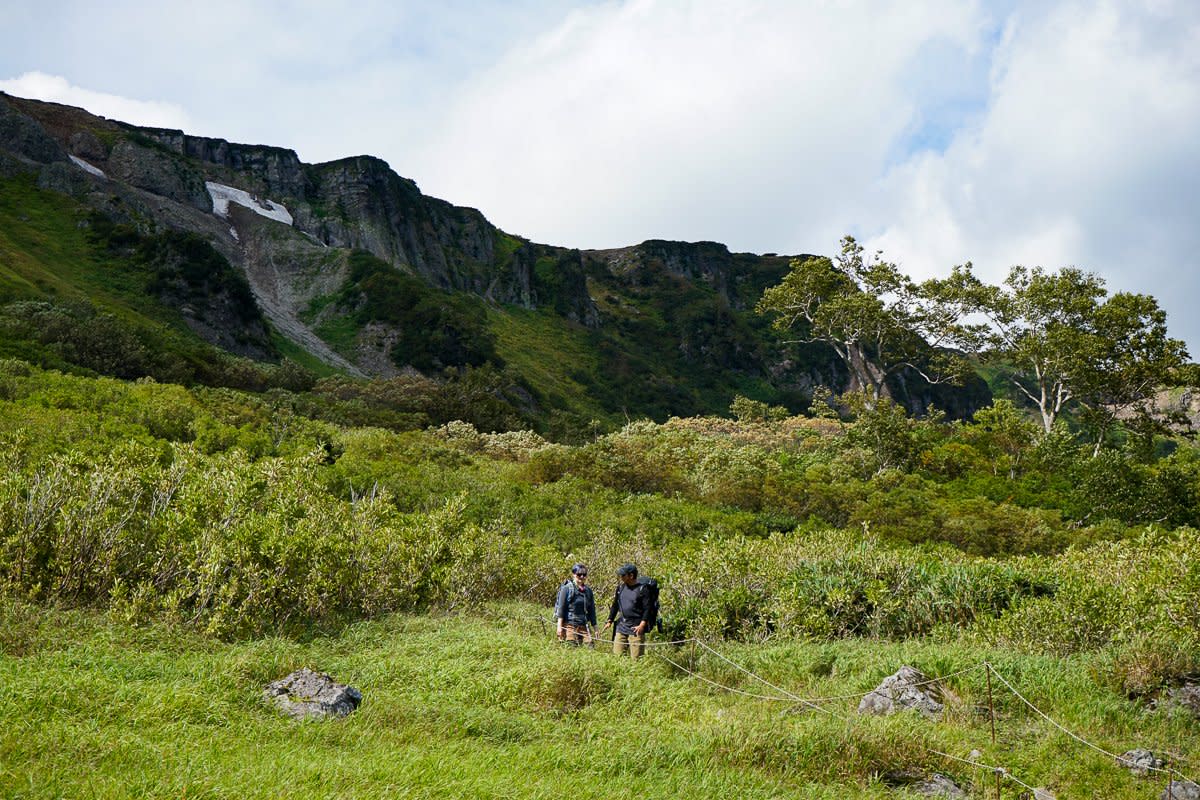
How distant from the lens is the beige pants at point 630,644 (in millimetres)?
9523

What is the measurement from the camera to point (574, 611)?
10.2 meters

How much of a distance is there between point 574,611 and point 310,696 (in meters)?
4.29

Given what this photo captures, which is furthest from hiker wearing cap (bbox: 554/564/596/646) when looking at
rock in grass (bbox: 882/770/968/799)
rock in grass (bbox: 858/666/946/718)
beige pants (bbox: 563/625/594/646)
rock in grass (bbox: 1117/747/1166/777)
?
rock in grass (bbox: 1117/747/1166/777)

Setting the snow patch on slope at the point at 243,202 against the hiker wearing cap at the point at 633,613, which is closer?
the hiker wearing cap at the point at 633,613

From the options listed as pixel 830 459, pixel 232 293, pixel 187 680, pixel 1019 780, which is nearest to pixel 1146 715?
pixel 1019 780

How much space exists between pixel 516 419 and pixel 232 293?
24360 millimetres

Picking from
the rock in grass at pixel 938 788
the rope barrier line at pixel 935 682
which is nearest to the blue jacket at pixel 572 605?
the rope barrier line at pixel 935 682

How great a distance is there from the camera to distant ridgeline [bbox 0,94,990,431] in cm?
4072

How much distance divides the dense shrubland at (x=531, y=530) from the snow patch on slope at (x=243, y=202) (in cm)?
6000

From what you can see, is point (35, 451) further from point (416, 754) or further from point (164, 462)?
point (416, 754)

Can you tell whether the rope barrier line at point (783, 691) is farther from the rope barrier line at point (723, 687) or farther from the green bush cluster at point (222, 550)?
the green bush cluster at point (222, 550)

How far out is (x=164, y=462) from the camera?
1683 cm

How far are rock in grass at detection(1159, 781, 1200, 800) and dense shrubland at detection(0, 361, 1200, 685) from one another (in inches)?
95.5

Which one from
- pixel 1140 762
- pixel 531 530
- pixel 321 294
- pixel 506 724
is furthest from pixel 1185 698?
pixel 321 294
